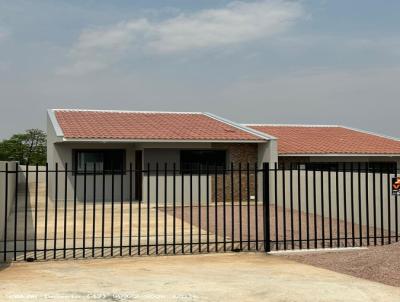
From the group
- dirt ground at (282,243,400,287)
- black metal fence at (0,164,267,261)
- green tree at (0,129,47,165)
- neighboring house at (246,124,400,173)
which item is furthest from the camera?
green tree at (0,129,47,165)

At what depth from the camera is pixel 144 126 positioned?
938 inches

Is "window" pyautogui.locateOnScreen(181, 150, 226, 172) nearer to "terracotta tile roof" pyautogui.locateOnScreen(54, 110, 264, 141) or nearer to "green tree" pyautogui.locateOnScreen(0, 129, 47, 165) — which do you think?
"terracotta tile roof" pyautogui.locateOnScreen(54, 110, 264, 141)

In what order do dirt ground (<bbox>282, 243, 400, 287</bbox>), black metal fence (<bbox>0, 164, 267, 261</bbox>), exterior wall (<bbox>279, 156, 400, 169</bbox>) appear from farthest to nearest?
exterior wall (<bbox>279, 156, 400, 169</bbox>), black metal fence (<bbox>0, 164, 267, 261</bbox>), dirt ground (<bbox>282, 243, 400, 287</bbox>)

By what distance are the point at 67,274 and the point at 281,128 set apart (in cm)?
2346

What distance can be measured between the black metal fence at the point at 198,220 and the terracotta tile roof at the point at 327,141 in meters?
4.11

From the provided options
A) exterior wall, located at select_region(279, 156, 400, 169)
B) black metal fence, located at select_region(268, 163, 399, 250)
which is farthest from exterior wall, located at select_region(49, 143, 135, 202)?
exterior wall, located at select_region(279, 156, 400, 169)

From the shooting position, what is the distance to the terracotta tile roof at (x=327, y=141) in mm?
24722

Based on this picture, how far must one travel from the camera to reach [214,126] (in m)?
25.1

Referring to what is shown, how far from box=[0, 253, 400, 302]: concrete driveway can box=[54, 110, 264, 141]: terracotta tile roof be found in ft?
41.6

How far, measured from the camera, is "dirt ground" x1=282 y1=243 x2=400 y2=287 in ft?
26.0

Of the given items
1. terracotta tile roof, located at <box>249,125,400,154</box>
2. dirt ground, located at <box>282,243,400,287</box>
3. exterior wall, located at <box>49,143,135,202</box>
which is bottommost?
dirt ground, located at <box>282,243,400,287</box>

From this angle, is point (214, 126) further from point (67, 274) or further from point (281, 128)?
point (67, 274)

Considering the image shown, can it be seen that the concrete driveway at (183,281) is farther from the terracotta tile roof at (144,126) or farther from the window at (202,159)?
the window at (202,159)

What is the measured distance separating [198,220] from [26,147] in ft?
163
